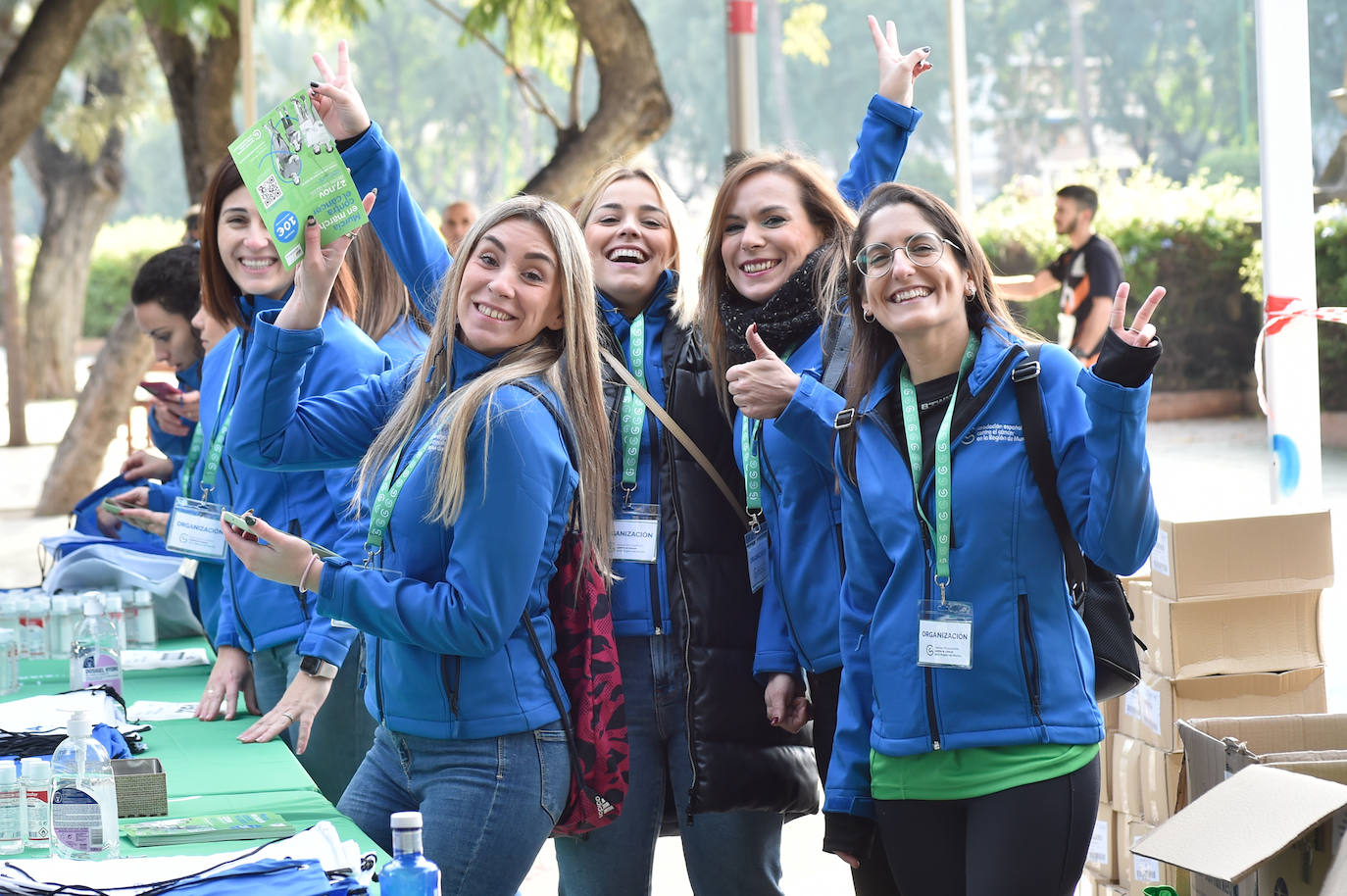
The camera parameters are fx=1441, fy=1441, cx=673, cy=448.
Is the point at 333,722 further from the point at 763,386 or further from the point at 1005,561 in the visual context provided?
the point at 1005,561

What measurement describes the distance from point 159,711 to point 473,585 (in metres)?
1.46

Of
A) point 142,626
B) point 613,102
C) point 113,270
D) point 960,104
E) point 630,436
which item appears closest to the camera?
point 630,436

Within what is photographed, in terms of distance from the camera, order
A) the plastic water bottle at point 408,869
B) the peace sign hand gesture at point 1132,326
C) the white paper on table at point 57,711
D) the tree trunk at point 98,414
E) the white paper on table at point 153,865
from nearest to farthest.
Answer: the plastic water bottle at point 408,869 → the white paper on table at point 153,865 → the peace sign hand gesture at point 1132,326 → the white paper on table at point 57,711 → the tree trunk at point 98,414

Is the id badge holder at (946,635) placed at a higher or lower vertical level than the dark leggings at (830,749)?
higher

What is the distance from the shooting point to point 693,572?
2.78 m

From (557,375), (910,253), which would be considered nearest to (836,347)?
(910,253)

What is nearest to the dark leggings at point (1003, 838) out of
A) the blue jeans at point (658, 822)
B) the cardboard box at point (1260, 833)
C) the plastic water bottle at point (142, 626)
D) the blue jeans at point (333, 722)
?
the cardboard box at point (1260, 833)

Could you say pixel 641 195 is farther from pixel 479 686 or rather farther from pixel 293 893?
pixel 293 893

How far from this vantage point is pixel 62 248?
22.5 meters

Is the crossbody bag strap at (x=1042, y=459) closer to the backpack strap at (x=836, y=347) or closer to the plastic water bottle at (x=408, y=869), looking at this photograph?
the backpack strap at (x=836, y=347)

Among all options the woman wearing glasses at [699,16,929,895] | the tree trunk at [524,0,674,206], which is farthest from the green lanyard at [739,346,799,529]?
the tree trunk at [524,0,674,206]

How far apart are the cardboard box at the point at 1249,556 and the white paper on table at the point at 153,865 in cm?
210

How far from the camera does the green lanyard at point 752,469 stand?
281cm

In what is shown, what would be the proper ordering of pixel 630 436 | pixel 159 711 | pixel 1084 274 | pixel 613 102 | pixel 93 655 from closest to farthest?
pixel 630 436, pixel 159 711, pixel 93 655, pixel 613 102, pixel 1084 274
